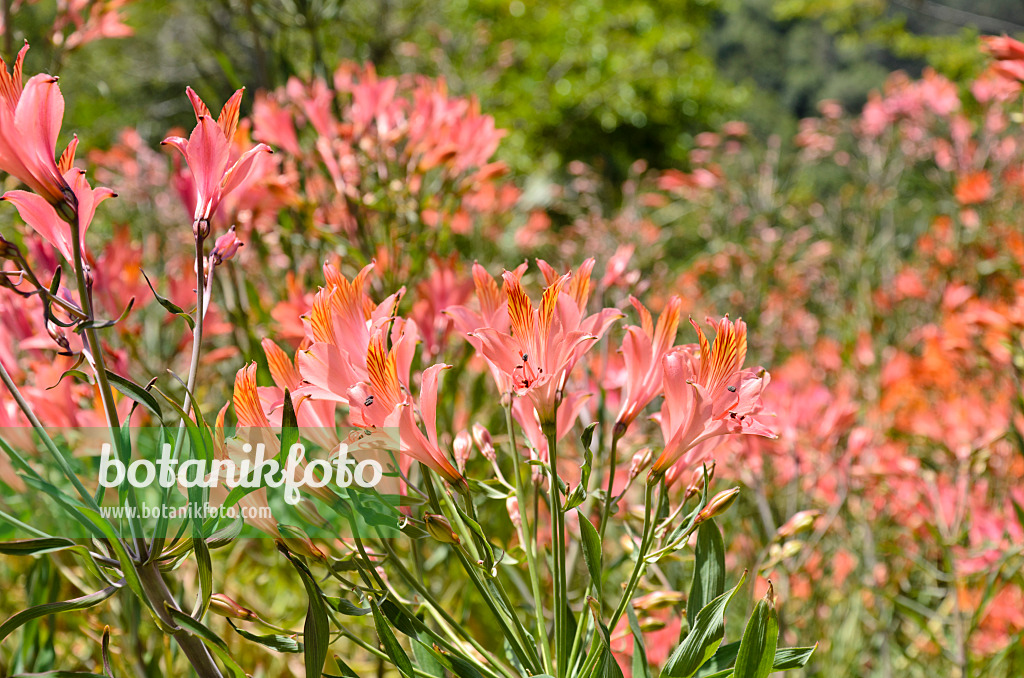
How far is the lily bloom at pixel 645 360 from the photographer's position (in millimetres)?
494

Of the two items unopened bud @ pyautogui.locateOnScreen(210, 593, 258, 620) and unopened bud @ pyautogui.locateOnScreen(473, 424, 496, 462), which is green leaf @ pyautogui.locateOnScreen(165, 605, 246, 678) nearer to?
unopened bud @ pyautogui.locateOnScreen(210, 593, 258, 620)

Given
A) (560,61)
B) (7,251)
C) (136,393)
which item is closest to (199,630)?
(136,393)

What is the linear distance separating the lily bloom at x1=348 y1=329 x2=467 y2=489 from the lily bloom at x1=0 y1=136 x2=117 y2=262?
0.18 meters

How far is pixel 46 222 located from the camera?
0.43 metres

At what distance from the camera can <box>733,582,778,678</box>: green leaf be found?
0.39 m

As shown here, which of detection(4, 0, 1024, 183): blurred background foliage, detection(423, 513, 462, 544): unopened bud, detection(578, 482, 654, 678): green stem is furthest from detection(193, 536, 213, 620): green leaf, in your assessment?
detection(4, 0, 1024, 183): blurred background foliage

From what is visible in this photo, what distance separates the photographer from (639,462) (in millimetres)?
518

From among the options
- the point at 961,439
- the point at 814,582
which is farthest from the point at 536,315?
the point at 961,439

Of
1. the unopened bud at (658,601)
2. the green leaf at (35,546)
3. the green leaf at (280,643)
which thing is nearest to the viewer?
Answer: the green leaf at (35,546)

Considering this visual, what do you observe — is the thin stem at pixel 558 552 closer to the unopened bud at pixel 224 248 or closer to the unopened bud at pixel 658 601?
the unopened bud at pixel 658 601

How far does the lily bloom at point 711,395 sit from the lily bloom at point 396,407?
5.6 inches

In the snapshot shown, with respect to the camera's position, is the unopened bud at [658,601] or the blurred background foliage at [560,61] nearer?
the unopened bud at [658,601]

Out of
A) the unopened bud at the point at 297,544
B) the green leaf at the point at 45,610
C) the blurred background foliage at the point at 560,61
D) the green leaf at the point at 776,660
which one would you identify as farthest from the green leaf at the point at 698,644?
the blurred background foliage at the point at 560,61

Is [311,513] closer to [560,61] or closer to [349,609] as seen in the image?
[349,609]
